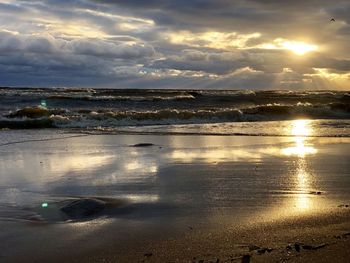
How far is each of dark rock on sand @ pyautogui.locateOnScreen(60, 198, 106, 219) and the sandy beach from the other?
90 millimetres

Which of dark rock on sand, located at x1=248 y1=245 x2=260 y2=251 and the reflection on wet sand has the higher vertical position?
the reflection on wet sand

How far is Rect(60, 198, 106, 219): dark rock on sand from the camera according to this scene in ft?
20.3

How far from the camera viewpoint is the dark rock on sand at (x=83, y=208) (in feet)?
20.3

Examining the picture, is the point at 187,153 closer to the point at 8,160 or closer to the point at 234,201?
the point at 8,160

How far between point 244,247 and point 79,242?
1742 millimetres

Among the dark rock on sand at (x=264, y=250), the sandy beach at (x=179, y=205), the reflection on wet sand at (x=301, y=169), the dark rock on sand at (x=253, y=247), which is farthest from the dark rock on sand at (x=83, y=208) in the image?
the reflection on wet sand at (x=301, y=169)

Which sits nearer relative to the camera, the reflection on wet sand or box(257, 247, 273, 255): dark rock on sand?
box(257, 247, 273, 255): dark rock on sand

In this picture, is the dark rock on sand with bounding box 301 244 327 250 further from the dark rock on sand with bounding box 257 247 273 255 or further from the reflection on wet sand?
the reflection on wet sand

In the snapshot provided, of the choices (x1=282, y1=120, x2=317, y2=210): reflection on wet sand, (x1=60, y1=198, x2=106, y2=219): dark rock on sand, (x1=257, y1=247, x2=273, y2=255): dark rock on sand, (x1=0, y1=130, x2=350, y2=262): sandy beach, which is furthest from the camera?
(x1=282, y1=120, x2=317, y2=210): reflection on wet sand

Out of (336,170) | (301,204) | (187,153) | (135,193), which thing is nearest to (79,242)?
(135,193)

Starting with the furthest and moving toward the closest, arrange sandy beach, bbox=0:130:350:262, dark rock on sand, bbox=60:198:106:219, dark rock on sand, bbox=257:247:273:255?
dark rock on sand, bbox=60:198:106:219, sandy beach, bbox=0:130:350:262, dark rock on sand, bbox=257:247:273:255

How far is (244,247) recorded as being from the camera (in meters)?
4.79

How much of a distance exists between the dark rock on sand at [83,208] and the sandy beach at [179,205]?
0.30 feet

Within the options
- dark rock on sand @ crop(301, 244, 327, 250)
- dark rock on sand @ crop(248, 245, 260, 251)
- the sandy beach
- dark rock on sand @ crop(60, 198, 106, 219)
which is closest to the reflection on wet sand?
the sandy beach
